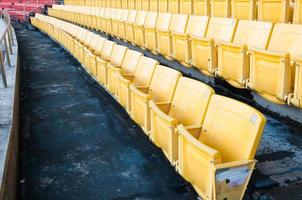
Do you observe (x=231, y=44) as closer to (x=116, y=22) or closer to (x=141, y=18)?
(x=141, y=18)

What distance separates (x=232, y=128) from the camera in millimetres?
788

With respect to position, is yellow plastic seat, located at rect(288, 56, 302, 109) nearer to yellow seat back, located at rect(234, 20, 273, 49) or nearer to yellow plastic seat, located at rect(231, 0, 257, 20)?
yellow seat back, located at rect(234, 20, 273, 49)

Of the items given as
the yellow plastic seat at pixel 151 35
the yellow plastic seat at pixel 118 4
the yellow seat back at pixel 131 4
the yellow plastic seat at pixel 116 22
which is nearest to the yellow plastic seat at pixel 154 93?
the yellow plastic seat at pixel 151 35

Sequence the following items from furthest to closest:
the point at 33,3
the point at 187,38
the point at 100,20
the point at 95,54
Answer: the point at 33,3, the point at 100,20, the point at 95,54, the point at 187,38

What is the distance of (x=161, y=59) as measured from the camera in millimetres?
2137

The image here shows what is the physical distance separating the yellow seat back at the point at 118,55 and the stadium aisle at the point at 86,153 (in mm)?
186

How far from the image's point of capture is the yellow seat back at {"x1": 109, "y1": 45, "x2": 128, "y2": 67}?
5.66 feet

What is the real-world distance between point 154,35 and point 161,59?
0.17m

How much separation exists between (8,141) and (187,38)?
1.03 m

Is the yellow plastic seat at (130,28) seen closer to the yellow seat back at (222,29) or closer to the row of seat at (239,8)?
the row of seat at (239,8)

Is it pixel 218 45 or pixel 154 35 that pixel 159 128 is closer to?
pixel 218 45

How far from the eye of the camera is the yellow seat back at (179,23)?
1951mm

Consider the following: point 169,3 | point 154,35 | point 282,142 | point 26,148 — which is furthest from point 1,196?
point 169,3

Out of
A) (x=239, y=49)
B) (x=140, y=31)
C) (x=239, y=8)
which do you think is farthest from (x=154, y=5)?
(x=239, y=49)
